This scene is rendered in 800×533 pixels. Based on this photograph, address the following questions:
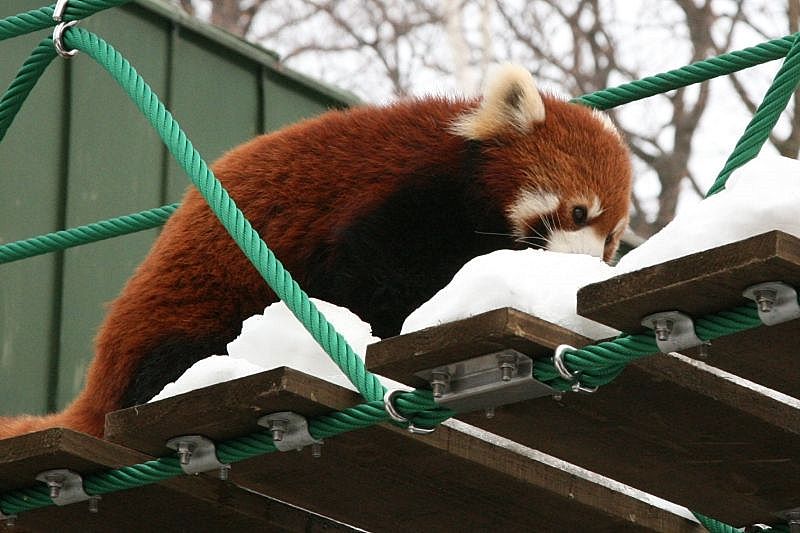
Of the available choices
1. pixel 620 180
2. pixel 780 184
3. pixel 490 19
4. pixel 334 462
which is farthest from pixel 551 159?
pixel 490 19

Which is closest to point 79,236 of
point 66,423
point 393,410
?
point 66,423

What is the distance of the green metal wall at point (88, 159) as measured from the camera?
5109mm

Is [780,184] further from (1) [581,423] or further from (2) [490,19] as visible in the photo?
(2) [490,19]

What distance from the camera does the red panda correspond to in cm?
362

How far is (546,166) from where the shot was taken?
13.9 ft

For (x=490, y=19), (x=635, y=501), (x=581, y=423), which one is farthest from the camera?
(x=490, y=19)

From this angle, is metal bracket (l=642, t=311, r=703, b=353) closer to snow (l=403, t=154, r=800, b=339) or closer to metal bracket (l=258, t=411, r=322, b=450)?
snow (l=403, t=154, r=800, b=339)

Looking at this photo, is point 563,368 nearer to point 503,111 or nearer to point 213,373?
point 213,373

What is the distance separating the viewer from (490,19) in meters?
12.7

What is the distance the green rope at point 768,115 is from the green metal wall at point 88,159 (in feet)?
9.67

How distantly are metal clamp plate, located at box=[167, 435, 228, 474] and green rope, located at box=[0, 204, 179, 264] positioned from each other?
1.57m

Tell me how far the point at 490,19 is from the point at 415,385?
10.5 meters

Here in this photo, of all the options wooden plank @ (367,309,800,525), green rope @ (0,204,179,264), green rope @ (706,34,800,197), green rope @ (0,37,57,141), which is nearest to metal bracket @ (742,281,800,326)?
wooden plank @ (367,309,800,525)

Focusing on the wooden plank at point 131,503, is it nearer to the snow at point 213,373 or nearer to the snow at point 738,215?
the snow at point 213,373
